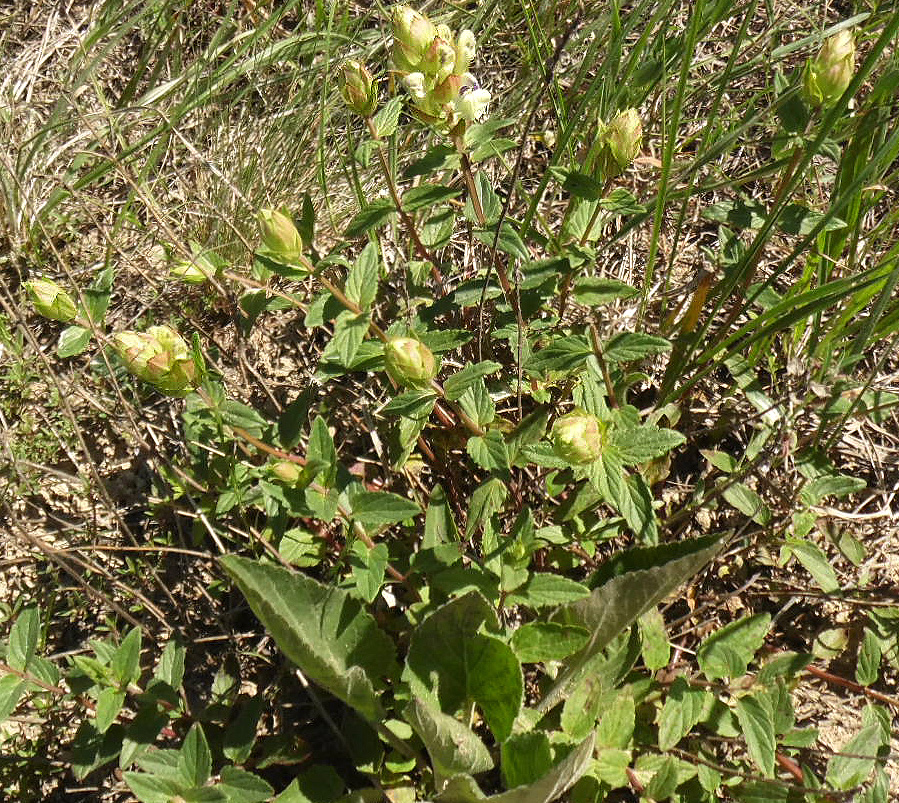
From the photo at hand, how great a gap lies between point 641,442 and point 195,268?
1.21 meters

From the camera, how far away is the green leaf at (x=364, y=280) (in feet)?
6.36

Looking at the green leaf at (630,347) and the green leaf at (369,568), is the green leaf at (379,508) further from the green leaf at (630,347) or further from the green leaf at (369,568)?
the green leaf at (630,347)

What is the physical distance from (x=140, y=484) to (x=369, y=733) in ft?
3.66

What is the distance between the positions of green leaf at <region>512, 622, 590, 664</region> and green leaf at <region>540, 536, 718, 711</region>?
55 millimetres

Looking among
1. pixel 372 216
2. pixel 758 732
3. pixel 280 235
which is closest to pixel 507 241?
pixel 372 216

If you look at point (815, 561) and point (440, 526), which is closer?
point (440, 526)

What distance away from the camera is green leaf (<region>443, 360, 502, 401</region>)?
1905 mm

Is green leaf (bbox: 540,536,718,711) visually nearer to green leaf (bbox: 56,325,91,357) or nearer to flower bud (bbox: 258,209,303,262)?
flower bud (bbox: 258,209,303,262)

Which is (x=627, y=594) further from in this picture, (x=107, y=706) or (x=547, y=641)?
(x=107, y=706)

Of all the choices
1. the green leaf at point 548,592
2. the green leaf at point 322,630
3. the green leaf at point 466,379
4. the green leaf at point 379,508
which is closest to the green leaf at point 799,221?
the green leaf at point 466,379

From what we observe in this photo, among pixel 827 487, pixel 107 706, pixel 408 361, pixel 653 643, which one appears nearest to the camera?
pixel 408 361

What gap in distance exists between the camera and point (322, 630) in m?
2.01

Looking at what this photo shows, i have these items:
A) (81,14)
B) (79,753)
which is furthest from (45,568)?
(81,14)

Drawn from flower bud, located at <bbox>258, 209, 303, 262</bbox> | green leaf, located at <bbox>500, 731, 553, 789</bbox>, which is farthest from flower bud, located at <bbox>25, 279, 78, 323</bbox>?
green leaf, located at <bbox>500, 731, 553, 789</bbox>
